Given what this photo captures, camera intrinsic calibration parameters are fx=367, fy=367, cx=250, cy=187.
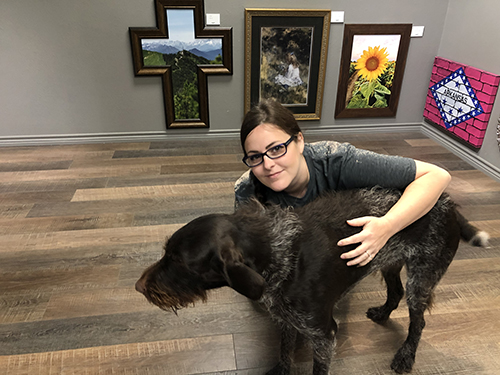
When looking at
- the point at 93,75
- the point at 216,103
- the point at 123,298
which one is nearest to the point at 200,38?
the point at 216,103

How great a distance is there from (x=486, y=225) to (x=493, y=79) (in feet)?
4.61

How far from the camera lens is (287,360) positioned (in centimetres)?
160

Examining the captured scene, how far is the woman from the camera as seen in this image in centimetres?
127

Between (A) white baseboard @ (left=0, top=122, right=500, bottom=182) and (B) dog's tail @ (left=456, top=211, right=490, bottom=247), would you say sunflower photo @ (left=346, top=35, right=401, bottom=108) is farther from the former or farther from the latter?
(B) dog's tail @ (left=456, top=211, right=490, bottom=247)

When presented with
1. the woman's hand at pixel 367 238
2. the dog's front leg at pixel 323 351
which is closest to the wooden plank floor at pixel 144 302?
the dog's front leg at pixel 323 351

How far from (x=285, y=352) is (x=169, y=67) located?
3.02 m

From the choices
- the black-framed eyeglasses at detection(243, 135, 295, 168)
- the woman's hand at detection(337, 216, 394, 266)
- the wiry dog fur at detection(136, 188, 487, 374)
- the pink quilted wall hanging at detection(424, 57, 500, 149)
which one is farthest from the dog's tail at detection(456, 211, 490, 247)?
the pink quilted wall hanging at detection(424, 57, 500, 149)

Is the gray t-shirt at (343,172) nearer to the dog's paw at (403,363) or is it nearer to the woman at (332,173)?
the woman at (332,173)

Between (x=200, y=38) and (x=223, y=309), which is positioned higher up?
(x=200, y=38)

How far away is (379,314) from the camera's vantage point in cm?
185

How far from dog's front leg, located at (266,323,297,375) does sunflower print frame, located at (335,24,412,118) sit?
3069 millimetres

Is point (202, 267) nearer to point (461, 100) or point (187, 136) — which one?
point (187, 136)

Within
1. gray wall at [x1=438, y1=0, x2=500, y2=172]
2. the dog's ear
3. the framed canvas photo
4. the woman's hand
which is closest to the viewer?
the dog's ear

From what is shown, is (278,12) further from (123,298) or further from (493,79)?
(123,298)
